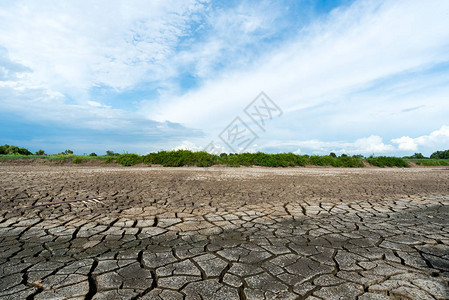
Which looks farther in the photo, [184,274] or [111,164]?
[111,164]

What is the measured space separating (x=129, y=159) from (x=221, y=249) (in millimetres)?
14666

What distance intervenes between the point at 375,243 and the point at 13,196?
250 inches

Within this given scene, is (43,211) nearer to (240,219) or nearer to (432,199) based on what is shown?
(240,219)

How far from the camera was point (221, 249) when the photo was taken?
2.62 meters

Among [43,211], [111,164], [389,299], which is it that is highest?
[111,164]

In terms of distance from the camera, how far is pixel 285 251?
8.48ft

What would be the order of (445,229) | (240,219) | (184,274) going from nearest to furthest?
(184,274)
(445,229)
(240,219)

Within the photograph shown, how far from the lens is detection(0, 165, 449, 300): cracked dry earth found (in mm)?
1880

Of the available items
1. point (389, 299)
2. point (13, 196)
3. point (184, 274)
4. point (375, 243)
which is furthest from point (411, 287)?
point (13, 196)

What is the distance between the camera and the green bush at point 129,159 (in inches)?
621

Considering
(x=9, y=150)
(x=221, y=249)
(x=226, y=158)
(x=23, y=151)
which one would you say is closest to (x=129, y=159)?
(x=226, y=158)

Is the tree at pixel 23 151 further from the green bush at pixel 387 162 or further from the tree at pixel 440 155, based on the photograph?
the tree at pixel 440 155

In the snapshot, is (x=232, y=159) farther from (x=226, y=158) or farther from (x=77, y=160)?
(x=77, y=160)

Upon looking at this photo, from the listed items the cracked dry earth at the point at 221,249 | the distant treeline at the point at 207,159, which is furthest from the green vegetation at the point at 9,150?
the cracked dry earth at the point at 221,249
